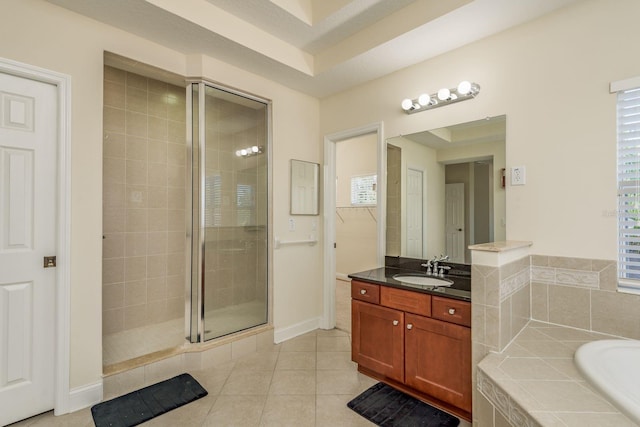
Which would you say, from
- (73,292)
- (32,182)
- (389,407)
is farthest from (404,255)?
(32,182)

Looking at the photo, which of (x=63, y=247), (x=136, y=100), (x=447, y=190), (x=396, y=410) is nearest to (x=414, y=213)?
(x=447, y=190)

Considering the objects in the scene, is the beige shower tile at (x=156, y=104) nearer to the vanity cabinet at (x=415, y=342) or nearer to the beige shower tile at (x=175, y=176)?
the beige shower tile at (x=175, y=176)

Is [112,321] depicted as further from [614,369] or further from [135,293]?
[614,369]

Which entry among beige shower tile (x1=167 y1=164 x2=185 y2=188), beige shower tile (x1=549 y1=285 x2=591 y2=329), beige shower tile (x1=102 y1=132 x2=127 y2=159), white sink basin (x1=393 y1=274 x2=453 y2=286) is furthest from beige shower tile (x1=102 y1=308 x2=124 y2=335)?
beige shower tile (x1=549 y1=285 x2=591 y2=329)

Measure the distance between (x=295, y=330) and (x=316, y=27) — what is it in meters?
2.78

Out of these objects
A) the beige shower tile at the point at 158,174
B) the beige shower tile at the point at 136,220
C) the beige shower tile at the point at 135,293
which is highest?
the beige shower tile at the point at 158,174

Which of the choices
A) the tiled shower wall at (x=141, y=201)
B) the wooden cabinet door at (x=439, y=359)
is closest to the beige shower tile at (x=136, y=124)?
the tiled shower wall at (x=141, y=201)

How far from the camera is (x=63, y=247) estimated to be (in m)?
1.84

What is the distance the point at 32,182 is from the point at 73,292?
0.71 metres

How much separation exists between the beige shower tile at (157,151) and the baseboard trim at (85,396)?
6.83 feet

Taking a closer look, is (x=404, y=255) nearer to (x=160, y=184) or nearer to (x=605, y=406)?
(x=605, y=406)

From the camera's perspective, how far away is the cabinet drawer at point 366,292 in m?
2.20

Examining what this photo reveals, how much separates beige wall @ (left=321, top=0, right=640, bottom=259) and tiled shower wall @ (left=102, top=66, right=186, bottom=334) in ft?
9.46

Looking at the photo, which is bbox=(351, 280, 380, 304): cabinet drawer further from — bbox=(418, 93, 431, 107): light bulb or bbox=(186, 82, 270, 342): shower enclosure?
bbox=(418, 93, 431, 107): light bulb
